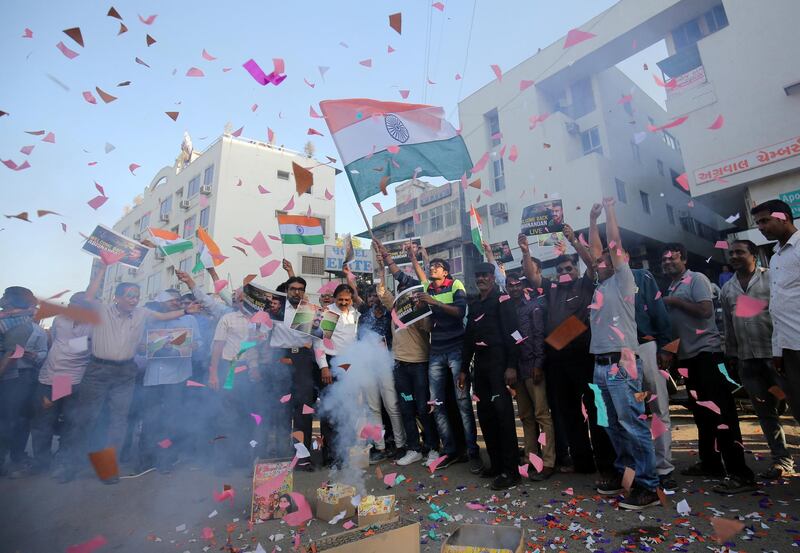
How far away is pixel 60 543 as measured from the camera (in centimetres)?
272

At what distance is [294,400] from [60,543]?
203cm

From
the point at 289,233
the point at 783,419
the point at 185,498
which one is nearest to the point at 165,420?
the point at 185,498

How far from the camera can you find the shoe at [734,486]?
2.95 meters

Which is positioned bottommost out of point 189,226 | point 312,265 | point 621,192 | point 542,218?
point 542,218

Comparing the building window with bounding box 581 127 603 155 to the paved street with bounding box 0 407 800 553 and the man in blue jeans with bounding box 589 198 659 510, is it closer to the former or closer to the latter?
the paved street with bounding box 0 407 800 553

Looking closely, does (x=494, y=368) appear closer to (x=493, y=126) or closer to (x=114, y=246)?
(x=114, y=246)

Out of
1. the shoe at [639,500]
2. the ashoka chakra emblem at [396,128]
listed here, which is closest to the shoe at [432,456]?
the shoe at [639,500]

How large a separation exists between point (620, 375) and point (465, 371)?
4.71 ft

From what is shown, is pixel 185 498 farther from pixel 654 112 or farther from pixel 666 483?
pixel 654 112

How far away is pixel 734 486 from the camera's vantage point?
2.98 meters

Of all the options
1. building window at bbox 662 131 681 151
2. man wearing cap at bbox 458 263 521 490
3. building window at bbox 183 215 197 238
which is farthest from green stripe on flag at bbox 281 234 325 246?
building window at bbox 183 215 197 238

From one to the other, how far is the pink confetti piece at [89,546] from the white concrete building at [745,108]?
13591 millimetres

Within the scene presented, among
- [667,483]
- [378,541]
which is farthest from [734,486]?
[378,541]

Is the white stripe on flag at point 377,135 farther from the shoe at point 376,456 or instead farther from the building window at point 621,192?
the building window at point 621,192
